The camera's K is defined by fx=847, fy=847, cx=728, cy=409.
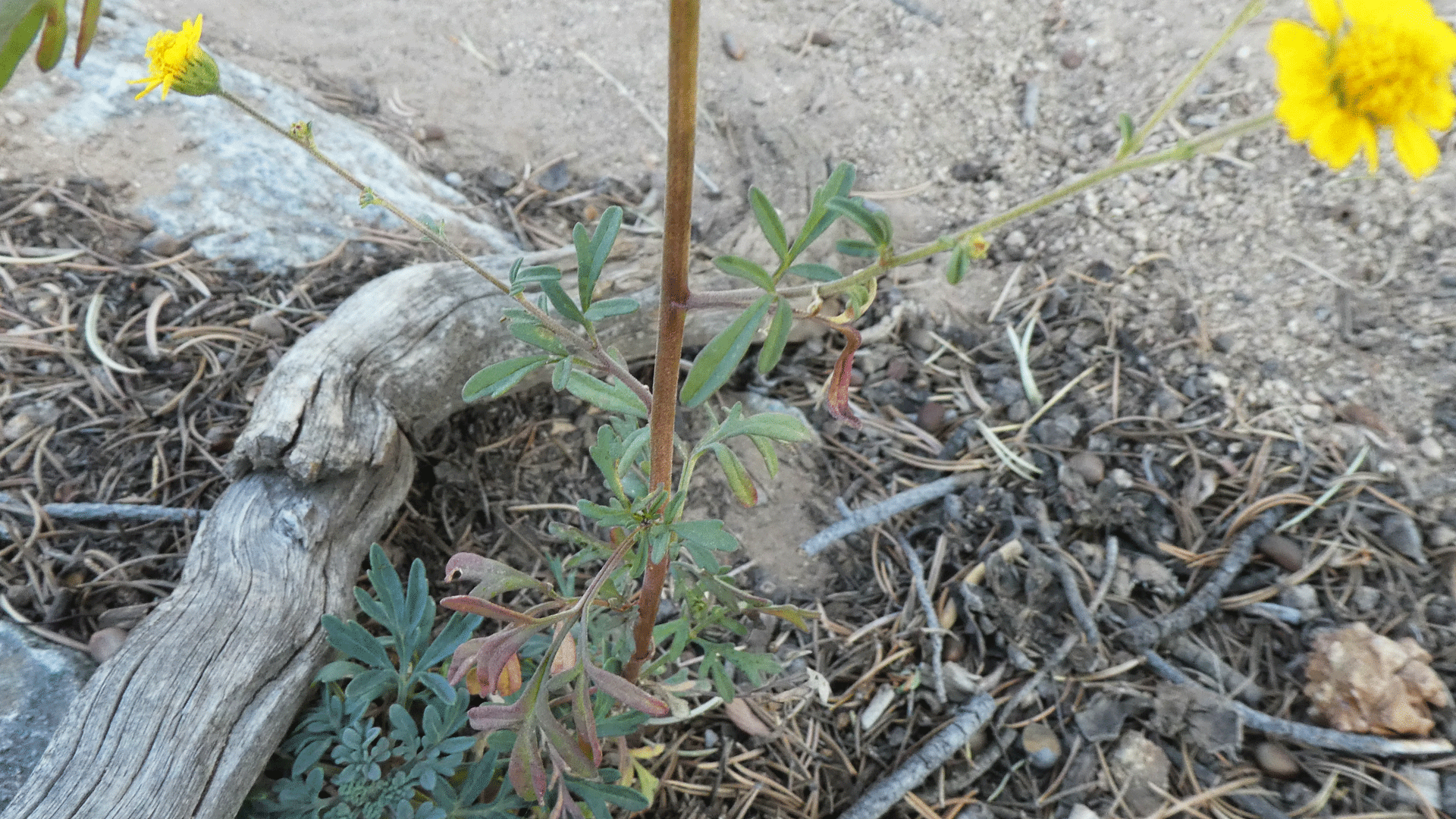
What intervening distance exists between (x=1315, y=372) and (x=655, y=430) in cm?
223

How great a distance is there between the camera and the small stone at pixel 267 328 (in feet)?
8.26

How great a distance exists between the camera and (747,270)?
117cm

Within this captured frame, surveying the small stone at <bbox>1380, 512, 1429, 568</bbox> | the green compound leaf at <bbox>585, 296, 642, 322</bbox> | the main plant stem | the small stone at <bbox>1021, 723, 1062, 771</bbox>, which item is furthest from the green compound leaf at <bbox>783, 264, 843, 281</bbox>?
the small stone at <bbox>1380, 512, 1429, 568</bbox>

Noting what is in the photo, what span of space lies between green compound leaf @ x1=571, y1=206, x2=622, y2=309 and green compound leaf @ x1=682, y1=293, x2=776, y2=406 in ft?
0.89

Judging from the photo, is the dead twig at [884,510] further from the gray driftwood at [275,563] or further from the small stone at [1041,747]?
the gray driftwood at [275,563]

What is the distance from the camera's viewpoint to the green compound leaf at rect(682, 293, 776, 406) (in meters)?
1.18

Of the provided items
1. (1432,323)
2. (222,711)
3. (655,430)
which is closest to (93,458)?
(222,711)

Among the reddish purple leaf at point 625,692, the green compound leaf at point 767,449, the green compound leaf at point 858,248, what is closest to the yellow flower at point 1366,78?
the green compound leaf at point 858,248

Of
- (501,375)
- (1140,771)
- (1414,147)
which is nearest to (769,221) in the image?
(501,375)

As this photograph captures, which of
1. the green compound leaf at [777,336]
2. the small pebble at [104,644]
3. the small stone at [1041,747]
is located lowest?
the small pebble at [104,644]

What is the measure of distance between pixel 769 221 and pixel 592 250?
1.11 feet

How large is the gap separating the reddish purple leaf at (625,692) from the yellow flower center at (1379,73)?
4.29ft

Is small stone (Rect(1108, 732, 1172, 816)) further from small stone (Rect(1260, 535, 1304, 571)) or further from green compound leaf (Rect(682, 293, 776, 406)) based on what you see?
green compound leaf (Rect(682, 293, 776, 406))

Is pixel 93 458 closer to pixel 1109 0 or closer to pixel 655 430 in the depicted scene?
pixel 655 430
